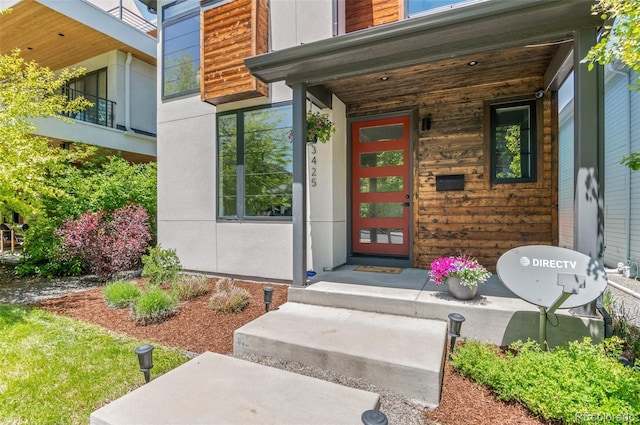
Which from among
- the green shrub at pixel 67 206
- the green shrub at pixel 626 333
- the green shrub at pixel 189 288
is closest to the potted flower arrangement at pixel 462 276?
the green shrub at pixel 626 333

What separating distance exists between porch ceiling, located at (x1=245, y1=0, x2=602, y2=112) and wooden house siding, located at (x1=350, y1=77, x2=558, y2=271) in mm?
313

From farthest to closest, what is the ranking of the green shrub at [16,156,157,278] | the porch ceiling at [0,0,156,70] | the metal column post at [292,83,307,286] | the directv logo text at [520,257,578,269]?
1. the porch ceiling at [0,0,156,70]
2. the green shrub at [16,156,157,278]
3. the metal column post at [292,83,307,286]
4. the directv logo text at [520,257,578,269]

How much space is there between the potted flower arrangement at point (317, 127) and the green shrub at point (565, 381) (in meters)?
3.33

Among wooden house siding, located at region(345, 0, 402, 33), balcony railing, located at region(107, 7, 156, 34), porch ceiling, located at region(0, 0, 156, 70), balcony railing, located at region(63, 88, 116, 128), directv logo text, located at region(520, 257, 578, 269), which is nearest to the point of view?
directv logo text, located at region(520, 257, 578, 269)

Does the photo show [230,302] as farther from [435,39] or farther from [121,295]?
[435,39]

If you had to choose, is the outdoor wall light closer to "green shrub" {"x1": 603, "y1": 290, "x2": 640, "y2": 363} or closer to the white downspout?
"green shrub" {"x1": 603, "y1": 290, "x2": 640, "y2": 363}

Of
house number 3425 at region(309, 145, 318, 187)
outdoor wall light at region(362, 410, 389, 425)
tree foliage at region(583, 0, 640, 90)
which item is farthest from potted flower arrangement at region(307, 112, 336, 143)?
outdoor wall light at region(362, 410, 389, 425)

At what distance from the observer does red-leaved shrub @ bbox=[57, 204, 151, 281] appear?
5699 mm

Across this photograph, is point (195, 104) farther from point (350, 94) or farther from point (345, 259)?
point (345, 259)

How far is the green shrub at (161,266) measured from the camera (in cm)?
530

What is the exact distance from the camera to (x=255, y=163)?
17.8ft

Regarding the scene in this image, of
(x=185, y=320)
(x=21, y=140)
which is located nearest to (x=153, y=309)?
(x=185, y=320)

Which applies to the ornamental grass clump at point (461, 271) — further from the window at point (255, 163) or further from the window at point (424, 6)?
the window at point (424, 6)

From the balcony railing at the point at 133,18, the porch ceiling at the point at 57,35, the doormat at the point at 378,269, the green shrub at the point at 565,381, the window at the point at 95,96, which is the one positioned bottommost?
the green shrub at the point at 565,381
